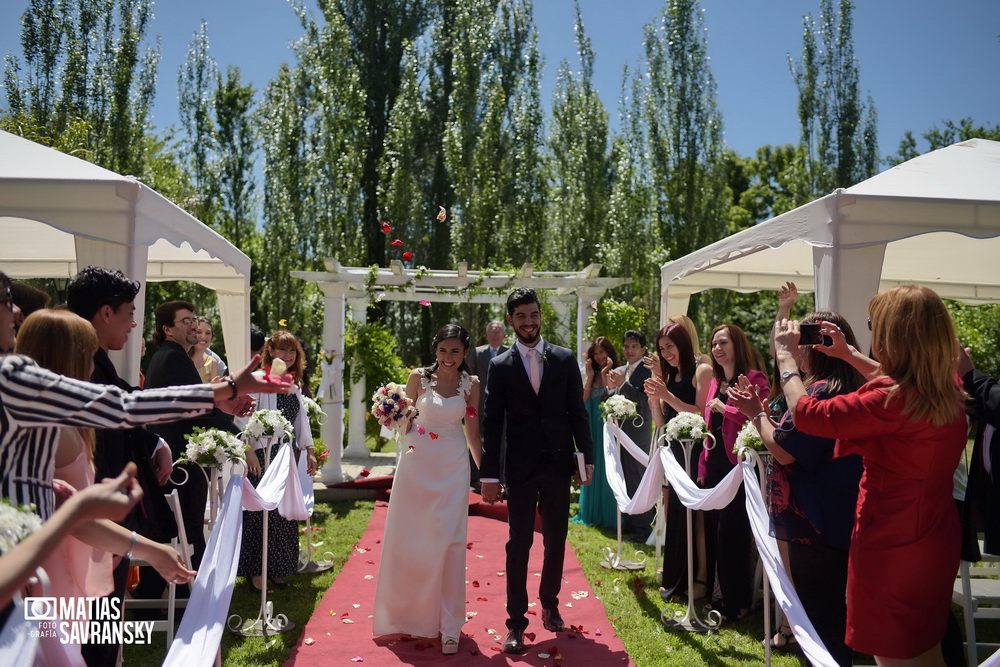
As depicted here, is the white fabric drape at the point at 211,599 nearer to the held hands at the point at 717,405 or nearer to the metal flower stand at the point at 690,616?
the metal flower stand at the point at 690,616

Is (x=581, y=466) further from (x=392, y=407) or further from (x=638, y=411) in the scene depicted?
(x=638, y=411)

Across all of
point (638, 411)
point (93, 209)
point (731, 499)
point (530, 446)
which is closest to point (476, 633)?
point (530, 446)

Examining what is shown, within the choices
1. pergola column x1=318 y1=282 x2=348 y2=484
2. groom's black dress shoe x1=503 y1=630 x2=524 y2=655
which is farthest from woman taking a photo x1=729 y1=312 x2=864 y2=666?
pergola column x1=318 y1=282 x2=348 y2=484

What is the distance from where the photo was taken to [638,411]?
7.92 metres

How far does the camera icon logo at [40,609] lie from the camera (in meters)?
2.07

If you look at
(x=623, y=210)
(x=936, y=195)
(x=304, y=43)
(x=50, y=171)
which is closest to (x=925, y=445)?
(x=936, y=195)

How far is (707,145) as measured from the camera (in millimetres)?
20641

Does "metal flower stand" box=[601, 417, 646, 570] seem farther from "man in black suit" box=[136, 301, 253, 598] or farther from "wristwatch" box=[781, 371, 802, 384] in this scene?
"wristwatch" box=[781, 371, 802, 384]

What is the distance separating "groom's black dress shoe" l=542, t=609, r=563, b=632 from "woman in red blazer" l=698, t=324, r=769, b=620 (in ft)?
3.65

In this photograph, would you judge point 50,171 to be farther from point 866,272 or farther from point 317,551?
point 866,272

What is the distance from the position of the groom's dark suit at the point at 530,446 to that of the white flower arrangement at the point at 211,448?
1.52m

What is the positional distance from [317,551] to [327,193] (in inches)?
577

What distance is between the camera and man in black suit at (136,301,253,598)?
4875 millimetres

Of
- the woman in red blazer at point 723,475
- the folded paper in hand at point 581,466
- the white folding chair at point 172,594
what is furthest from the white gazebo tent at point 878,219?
the white folding chair at point 172,594
